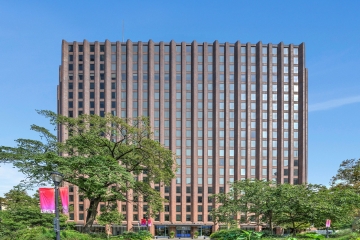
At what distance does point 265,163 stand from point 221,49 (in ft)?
109

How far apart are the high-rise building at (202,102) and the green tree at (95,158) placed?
53224mm

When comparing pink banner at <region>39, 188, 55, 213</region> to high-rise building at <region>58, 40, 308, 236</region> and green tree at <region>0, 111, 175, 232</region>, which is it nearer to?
green tree at <region>0, 111, 175, 232</region>

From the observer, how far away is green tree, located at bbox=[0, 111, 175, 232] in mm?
26375

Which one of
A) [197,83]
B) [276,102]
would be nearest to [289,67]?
[276,102]

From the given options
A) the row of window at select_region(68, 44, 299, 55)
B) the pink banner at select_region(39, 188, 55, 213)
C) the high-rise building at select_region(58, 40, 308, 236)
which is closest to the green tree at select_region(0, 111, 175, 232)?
the pink banner at select_region(39, 188, 55, 213)

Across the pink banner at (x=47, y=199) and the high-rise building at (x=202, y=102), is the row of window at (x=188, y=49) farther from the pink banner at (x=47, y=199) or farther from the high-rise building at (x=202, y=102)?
the pink banner at (x=47, y=199)

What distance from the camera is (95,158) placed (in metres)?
26.8

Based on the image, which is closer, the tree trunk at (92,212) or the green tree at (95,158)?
the green tree at (95,158)

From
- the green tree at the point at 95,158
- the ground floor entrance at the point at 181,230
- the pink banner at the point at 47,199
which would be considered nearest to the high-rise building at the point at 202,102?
the ground floor entrance at the point at 181,230

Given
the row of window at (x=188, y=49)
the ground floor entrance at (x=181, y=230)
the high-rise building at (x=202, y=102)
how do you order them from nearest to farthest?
the ground floor entrance at (x=181, y=230) < the high-rise building at (x=202, y=102) < the row of window at (x=188, y=49)

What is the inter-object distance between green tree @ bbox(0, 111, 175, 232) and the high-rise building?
5322 centimetres

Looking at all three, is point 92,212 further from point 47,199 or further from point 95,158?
point 47,199

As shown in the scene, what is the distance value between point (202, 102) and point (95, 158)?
62.1 m

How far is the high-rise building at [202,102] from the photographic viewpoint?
84688 millimetres
